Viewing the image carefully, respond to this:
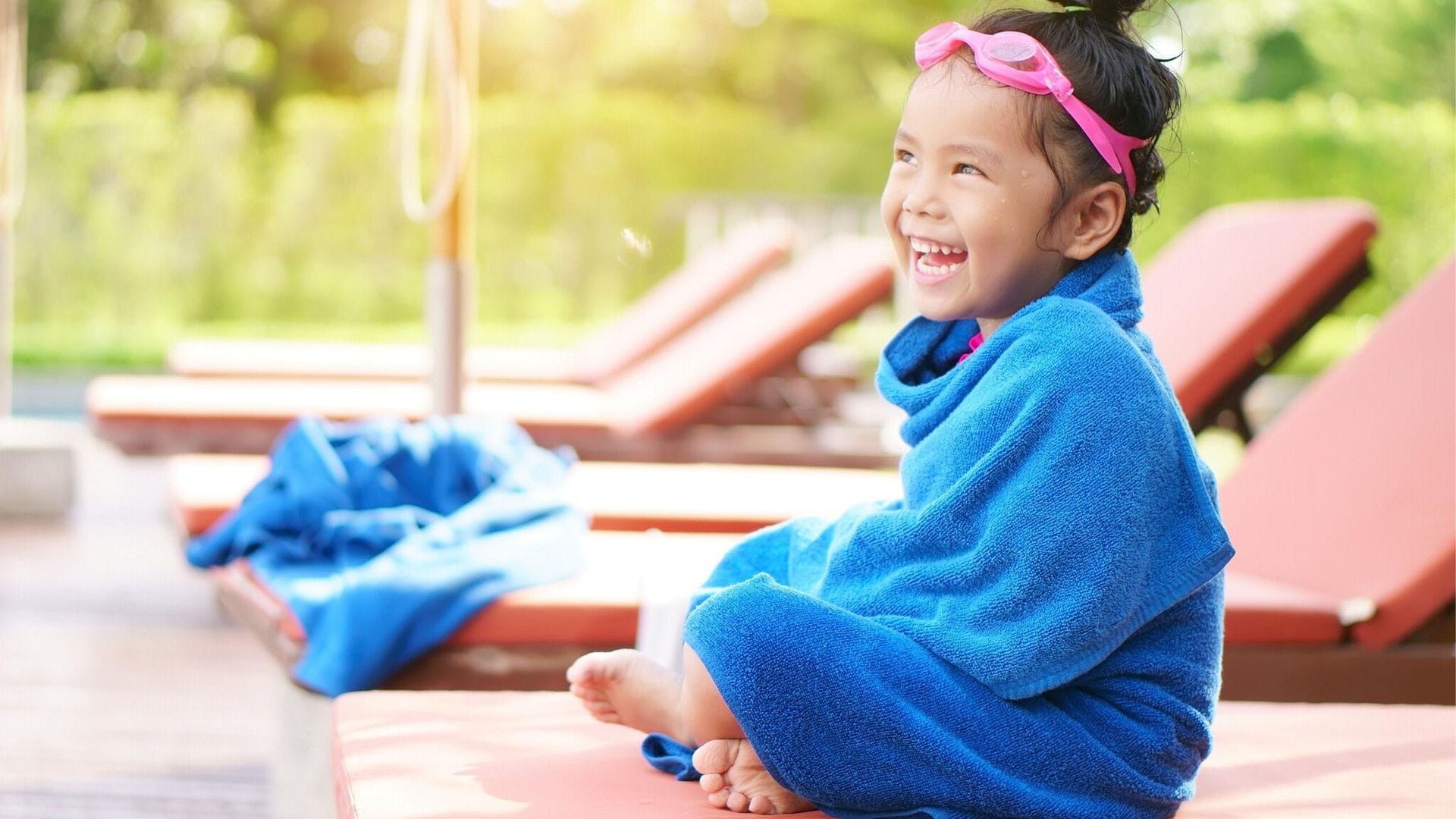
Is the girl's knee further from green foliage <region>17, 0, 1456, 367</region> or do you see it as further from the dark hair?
green foliage <region>17, 0, 1456, 367</region>

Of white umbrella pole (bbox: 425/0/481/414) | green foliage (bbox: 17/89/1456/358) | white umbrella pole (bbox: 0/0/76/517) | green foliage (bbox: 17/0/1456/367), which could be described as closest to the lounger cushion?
white umbrella pole (bbox: 425/0/481/414)

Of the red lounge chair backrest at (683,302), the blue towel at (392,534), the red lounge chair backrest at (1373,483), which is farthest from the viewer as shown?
the red lounge chair backrest at (683,302)

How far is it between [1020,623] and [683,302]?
18.0 feet

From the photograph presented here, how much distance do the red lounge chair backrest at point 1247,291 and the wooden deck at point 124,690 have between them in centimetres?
206

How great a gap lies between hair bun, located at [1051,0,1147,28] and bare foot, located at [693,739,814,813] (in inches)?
30.7

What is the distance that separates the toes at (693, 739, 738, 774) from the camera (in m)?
1.44

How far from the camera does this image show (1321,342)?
500 inches

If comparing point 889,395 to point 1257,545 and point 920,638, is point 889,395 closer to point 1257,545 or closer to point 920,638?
point 920,638

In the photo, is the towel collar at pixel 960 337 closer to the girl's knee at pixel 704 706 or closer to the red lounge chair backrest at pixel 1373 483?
the girl's knee at pixel 704 706

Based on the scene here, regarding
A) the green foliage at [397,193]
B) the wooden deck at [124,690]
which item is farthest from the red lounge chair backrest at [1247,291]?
the green foliage at [397,193]

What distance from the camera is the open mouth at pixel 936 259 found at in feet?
5.00

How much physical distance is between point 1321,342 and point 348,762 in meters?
12.3

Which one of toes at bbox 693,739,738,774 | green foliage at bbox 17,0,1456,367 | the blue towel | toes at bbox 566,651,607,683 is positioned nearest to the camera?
toes at bbox 693,739,738,774

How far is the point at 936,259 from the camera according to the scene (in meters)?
1.54
